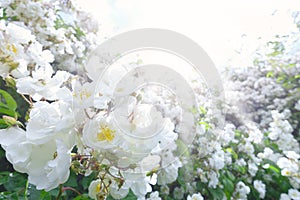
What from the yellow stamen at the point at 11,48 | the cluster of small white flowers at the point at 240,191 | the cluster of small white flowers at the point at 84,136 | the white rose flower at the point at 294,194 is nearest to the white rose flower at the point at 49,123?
the cluster of small white flowers at the point at 84,136

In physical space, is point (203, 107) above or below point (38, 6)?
below

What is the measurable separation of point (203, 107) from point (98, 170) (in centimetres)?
186

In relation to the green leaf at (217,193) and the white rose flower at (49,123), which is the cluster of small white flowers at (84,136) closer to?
the white rose flower at (49,123)

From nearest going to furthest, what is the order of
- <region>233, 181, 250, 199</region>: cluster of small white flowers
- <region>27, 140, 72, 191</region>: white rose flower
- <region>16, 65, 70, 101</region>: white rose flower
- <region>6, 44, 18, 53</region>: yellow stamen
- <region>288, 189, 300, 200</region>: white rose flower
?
<region>27, 140, 72, 191</region>: white rose flower → <region>16, 65, 70, 101</region>: white rose flower → <region>6, 44, 18, 53</region>: yellow stamen → <region>233, 181, 250, 199</region>: cluster of small white flowers → <region>288, 189, 300, 200</region>: white rose flower

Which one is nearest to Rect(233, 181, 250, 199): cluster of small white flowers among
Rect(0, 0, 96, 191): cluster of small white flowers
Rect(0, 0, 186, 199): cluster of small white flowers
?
Rect(0, 0, 186, 199): cluster of small white flowers

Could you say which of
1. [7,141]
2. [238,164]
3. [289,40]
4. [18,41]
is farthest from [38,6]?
[289,40]

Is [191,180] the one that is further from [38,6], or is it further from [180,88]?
[38,6]

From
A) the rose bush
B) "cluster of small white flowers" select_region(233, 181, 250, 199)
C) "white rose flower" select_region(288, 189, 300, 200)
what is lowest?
"cluster of small white flowers" select_region(233, 181, 250, 199)

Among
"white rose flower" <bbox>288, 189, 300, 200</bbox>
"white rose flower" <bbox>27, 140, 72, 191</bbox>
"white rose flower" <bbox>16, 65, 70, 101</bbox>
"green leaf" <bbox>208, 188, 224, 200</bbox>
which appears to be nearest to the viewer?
"white rose flower" <bbox>27, 140, 72, 191</bbox>

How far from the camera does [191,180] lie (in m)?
2.02

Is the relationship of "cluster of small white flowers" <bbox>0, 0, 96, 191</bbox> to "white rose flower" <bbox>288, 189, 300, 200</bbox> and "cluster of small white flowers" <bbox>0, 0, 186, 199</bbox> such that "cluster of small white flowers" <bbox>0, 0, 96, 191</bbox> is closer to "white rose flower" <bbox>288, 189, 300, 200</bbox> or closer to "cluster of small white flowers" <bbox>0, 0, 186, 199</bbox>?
"cluster of small white flowers" <bbox>0, 0, 186, 199</bbox>

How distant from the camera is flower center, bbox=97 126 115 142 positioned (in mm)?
636

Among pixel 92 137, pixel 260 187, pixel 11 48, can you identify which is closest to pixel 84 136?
pixel 92 137

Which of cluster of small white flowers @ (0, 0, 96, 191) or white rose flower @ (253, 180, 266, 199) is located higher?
cluster of small white flowers @ (0, 0, 96, 191)
